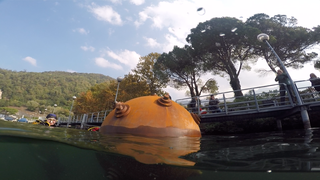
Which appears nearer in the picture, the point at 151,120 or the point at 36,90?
the point at 151,120

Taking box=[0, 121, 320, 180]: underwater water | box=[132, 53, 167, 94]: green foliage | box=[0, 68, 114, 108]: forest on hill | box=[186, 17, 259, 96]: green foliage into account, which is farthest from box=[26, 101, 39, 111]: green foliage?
box=[0, 121, 320, 180]: underwater water

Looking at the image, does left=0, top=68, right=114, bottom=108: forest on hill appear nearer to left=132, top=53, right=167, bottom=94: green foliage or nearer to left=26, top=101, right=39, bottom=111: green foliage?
left=26, top=101, right=39, bottom=111: green foliage

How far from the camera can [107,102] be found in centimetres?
2702

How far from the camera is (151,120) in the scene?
3432 mm

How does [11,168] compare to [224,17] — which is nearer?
[11,168]

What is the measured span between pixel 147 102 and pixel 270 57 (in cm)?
1896

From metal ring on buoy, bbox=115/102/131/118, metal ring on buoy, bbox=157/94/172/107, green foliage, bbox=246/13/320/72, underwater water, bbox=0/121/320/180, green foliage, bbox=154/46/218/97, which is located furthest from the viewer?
green foliage, bbox=154/46/218/97

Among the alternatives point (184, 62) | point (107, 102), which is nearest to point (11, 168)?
point (184, 62)

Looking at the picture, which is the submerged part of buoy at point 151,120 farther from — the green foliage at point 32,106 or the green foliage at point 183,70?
the green foliage at point 32,106

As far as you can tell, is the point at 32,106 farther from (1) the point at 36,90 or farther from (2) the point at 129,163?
(2) the point at 129,163

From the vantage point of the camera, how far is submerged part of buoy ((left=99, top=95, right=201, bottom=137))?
131 inches

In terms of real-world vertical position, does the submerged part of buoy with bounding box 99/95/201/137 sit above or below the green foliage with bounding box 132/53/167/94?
below

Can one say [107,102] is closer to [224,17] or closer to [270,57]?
[224,17]

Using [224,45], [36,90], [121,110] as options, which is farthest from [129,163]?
[36,90]
